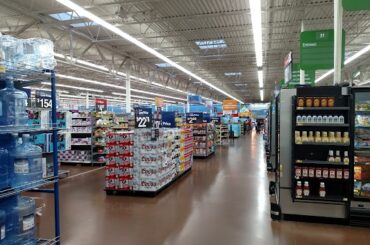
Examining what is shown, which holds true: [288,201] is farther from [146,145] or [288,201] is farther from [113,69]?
[113,69]

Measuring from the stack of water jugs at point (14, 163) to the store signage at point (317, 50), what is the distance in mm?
5910

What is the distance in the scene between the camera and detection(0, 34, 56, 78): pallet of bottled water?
2.66 m

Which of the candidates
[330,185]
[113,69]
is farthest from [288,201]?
→ [113,69]

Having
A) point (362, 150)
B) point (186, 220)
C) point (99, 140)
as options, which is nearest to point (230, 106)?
point (99, 140)

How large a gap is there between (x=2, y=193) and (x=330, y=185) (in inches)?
191

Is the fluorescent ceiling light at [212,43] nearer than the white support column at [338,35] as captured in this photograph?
No

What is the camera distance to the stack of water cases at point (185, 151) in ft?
28.8

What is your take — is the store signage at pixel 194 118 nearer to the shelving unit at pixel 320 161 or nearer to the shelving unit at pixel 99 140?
the shelving unit at pixel 99 140

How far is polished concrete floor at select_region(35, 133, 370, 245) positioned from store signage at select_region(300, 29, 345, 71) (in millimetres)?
3200

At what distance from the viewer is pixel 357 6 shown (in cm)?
433

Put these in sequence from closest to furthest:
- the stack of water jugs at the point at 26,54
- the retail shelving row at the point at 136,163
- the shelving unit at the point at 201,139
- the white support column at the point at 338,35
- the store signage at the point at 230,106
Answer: the stack of water jugs at the point at 26,54, the white support column at the point at 338,35, the retail shelving row at the point at 136,163, the shelving unit at the point at 201,139, the store signage at the point at 230,106

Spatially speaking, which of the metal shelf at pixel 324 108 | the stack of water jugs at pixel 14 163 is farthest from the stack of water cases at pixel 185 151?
the stack of water jugs at pixel 14 163

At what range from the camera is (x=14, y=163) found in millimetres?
2539

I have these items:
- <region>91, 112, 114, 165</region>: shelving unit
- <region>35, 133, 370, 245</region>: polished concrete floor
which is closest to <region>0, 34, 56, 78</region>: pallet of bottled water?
<region>35, 133, 370, 245</region>: polished concrete floor
